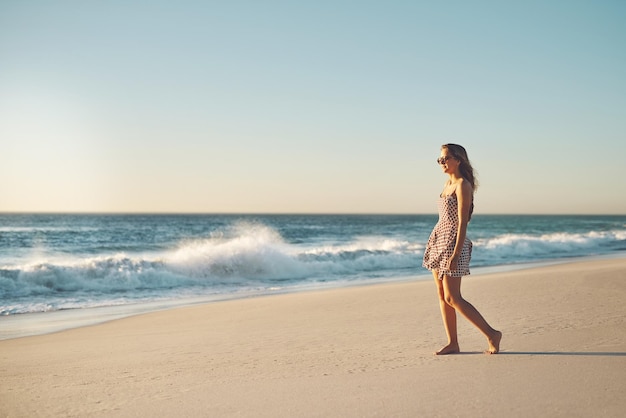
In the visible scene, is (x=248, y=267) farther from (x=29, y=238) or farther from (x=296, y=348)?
(x=29, y=238)

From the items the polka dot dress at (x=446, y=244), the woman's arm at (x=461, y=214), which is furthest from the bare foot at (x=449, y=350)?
the woman's arm at (x=461, y=214)

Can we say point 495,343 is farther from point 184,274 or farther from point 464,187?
point 184,274

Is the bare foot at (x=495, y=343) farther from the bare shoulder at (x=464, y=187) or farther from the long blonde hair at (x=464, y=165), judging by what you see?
the bare shoulder at (x=464, y=187)

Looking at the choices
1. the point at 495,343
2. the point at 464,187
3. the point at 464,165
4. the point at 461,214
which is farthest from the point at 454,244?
the point at 495,343

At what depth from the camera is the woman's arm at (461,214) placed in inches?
185

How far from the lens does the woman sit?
475 centimetres

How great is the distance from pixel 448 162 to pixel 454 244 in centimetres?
73

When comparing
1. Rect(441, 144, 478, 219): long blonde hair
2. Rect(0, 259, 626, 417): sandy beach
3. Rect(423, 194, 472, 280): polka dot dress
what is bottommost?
Rect(0, 259, 626, 417): sandy beach

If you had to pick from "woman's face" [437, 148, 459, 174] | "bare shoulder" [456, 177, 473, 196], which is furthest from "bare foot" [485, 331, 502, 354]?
"woman's face" [437, 148, 459, 174]

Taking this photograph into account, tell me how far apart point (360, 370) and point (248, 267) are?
1406 centimetres

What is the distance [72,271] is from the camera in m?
15.0

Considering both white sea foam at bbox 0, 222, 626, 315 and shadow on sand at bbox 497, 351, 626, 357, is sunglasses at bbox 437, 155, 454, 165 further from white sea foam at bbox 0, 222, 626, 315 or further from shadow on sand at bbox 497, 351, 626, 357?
white sea foam at bbox 0, 222, 626, 315

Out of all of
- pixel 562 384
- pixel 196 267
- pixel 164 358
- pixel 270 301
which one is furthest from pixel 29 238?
pixel 562 384

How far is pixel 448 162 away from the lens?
486 cm
